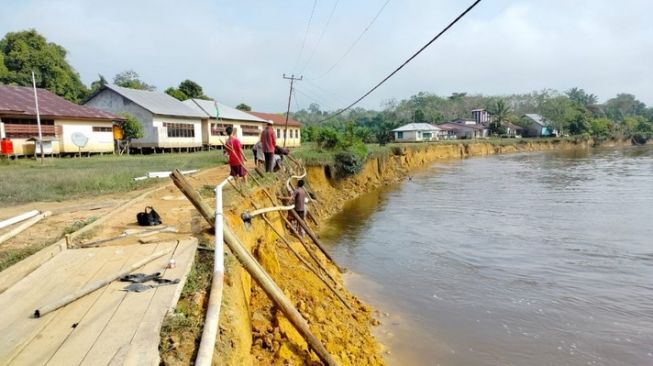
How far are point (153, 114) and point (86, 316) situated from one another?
31316 mm

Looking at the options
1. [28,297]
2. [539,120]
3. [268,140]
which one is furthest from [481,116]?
[28,297]

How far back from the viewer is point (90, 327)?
12.4 ft

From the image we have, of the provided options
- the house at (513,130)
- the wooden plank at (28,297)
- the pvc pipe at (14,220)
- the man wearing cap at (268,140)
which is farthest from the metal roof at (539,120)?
the wooden plank at (28,297)

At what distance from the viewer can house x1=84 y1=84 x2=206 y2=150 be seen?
33.3 metres

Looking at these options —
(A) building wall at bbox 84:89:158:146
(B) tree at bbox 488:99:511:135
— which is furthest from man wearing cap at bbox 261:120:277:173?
(B) tree at bbox 488:99:511:135

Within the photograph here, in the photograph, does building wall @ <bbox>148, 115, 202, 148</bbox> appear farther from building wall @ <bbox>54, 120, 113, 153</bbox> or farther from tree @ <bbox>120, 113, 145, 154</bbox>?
building wall @ <bbox>54, 120, 113, 153</bbox>

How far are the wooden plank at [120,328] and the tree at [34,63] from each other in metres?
42.9

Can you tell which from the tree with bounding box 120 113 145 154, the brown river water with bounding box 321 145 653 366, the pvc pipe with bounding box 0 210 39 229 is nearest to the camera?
the pvc pipe with bounding box 0 210 39 229

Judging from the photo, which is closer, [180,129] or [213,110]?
[180,129]

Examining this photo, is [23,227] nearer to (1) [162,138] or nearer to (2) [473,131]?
(1) [162,138]

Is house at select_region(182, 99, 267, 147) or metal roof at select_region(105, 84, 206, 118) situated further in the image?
house at select_region(182, 99, 267, 147)

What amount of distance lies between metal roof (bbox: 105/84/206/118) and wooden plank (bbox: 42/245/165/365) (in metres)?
30.6

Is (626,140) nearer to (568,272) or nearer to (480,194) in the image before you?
(480,194)

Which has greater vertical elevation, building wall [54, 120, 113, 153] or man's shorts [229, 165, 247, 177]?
building wall [54, 120, 113, 153]
